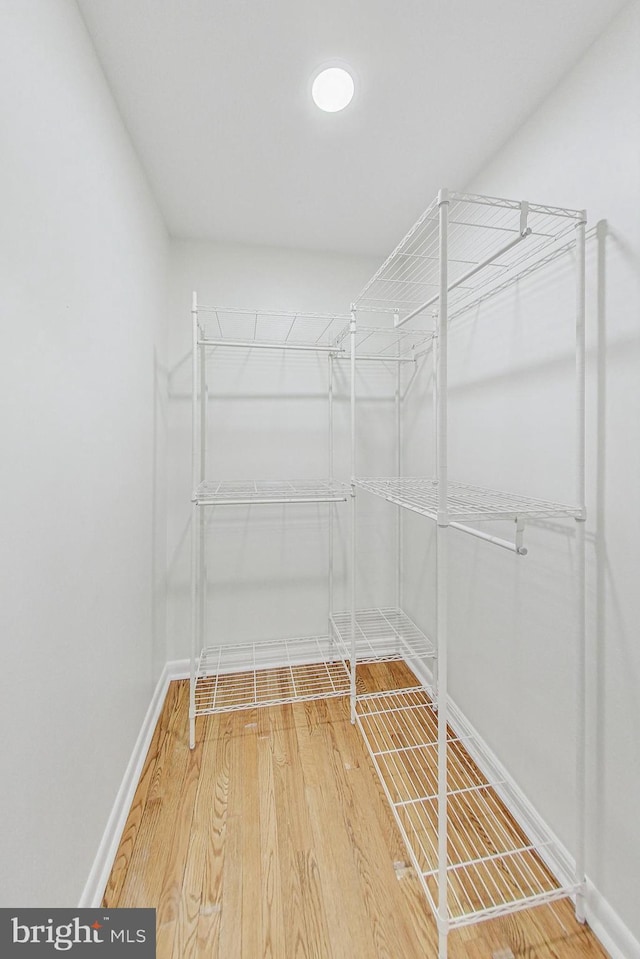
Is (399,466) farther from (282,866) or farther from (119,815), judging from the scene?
(119,815)

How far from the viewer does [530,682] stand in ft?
4.10

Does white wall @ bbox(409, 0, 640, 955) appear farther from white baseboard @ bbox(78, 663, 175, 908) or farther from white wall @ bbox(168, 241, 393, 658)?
white baseboard @ bbox(78, 663, 175, 908)

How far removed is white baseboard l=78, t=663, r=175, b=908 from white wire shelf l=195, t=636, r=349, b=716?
0.22 m

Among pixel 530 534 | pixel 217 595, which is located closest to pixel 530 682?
pixel 530 534

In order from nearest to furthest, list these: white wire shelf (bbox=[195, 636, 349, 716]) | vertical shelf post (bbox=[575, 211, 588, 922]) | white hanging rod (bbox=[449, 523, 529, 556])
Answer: white hanging rod (bbox=[449, 523, 529, 556])
vertical shelf post (bbox=[575, 211, 588, 922])
white wire shelf (bbox=[195, 636, 349, 716])

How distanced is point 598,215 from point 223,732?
2.23m

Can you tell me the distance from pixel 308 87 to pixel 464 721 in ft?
7.50

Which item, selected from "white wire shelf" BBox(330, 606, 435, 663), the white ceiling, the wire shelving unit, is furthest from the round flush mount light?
"white wire shelf" BBox(330, 606, 435, 663)

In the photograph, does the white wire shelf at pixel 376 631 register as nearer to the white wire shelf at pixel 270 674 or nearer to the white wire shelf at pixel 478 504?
the white wire shelf at pixel 270 674

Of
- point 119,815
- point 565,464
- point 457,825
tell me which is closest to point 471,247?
point 565,464

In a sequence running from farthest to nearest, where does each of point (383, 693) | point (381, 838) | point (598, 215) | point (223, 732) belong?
point (383, 693)
point (223, 732)
point (381, 838)
point (598, 215)

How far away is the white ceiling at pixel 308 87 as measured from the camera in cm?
97

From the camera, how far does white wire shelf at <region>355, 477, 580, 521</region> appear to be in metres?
0.96

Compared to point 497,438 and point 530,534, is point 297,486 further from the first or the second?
point 530,534
